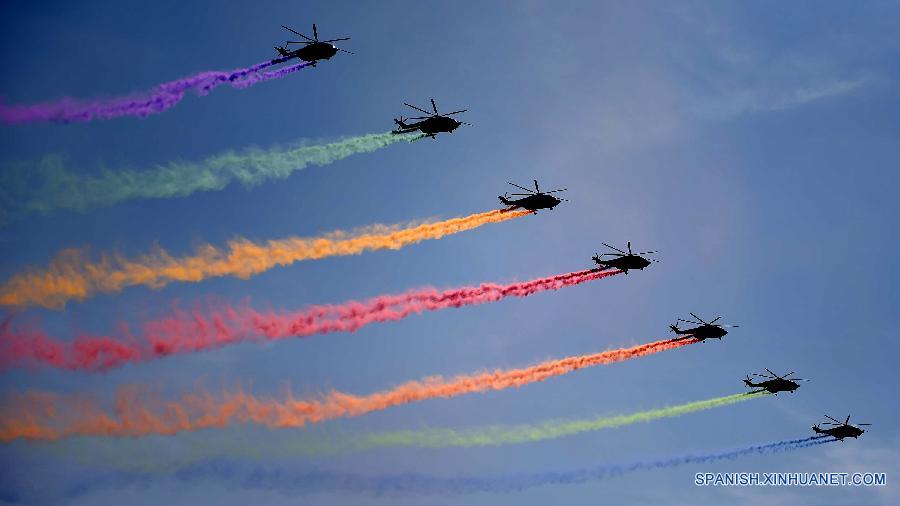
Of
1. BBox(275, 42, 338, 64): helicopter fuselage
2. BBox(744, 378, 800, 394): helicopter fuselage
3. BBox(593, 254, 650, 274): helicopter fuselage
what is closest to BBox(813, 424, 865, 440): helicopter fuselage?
BBox(744, 378, 800, 394): helicopter fuselage

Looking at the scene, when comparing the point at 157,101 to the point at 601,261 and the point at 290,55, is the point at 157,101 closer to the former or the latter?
the point at 290,55

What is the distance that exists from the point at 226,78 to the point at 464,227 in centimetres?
2169

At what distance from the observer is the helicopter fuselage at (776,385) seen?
93250 mm

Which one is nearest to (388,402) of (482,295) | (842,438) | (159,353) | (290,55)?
(482,295)

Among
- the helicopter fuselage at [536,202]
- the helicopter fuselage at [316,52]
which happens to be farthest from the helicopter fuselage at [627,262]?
the helicopter fuselage at [316,52]

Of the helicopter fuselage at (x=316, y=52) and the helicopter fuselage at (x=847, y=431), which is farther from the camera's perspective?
the helicopter fuselage at (x=847, y=431)

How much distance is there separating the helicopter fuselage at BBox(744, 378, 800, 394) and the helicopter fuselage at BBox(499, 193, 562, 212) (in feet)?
99.9

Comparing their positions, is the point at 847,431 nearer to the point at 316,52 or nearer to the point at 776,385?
the point at 776,385

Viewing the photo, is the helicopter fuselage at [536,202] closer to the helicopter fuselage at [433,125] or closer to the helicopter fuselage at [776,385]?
the helicopter fuselage at [433,125]

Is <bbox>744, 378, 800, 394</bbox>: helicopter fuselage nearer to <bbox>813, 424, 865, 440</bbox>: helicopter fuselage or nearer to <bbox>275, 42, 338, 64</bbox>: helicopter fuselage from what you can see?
<bbox>813, 424, 865, 440</bbox>: helicopter fuselage

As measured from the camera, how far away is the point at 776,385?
93688 millimetres

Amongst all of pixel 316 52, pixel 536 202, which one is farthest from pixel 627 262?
pixel 316 52

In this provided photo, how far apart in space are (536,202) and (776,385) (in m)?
33.0

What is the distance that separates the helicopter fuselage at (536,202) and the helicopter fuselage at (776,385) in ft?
99.9
